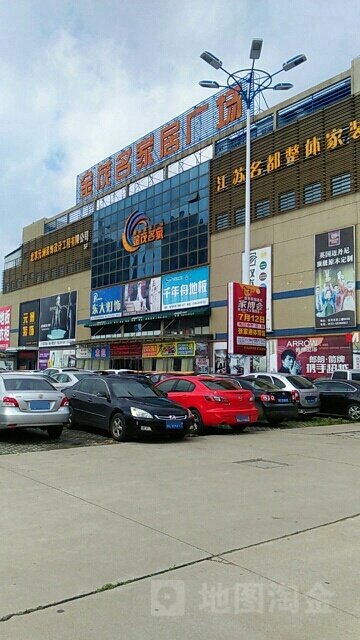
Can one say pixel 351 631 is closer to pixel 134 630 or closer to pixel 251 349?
pixel 134 630

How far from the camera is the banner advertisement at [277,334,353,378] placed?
29.8 meters

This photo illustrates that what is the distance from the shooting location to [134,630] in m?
3.40

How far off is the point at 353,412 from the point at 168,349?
23779 mm

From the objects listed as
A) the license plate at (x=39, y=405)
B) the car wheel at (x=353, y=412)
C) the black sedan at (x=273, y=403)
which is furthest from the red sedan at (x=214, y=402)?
the car wheel at (x=353, y=412)

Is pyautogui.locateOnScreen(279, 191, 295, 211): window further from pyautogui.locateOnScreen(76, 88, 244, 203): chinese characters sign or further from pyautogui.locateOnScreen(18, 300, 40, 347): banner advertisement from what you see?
pyautogui.locateOnScreen(18, 300, 40, 347): banner advertisement

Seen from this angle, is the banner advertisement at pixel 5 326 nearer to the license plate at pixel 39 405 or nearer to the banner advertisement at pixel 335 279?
the banner advertisement at pixel 335 279

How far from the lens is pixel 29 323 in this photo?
62.4 meters

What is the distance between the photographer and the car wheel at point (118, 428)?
11590 mm

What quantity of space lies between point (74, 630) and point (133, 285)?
43.1m

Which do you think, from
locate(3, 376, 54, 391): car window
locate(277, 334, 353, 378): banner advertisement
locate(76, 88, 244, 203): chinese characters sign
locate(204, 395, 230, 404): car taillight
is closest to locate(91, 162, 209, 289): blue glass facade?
locate(76, 88, 244, 203): chinese characters sign

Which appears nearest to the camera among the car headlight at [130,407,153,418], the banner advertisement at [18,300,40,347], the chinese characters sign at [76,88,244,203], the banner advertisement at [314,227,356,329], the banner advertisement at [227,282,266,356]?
the car headlight at [130,407,153,418]

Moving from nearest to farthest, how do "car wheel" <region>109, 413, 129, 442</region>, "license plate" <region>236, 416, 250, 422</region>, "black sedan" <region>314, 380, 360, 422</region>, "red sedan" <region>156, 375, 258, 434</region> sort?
"car wheel" <region>109, 413, 129, 442</region>
"red sedan" <region>156, 375, 258, 434</region>
"license plate" <region>236, 416, 250, 422</region>
"black sedan" <region>314, 380, 360, 422</region>

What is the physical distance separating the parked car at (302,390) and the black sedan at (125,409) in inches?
229

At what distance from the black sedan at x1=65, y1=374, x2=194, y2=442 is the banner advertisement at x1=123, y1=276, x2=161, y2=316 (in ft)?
97.5
